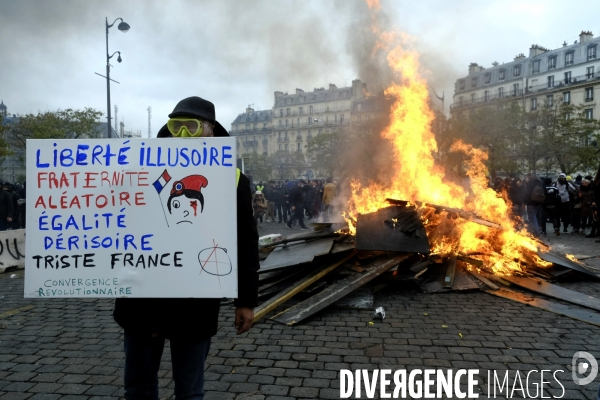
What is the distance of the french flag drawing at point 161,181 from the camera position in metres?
2.53

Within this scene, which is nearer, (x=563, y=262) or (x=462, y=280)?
(x=462, y=280)

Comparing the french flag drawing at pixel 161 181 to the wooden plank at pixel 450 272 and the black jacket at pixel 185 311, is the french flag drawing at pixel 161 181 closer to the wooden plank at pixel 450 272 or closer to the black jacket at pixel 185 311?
the black jacket at pixel 185 311

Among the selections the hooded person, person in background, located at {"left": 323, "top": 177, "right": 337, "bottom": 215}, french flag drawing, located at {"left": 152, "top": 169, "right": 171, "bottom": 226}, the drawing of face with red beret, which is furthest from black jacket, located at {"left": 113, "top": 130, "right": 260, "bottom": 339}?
person in background, located at {"left": 323, "top": 177, "right": 337, "bottom": 215}

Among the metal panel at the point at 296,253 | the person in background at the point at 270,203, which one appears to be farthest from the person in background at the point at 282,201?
the metal panel at the point at 296,253

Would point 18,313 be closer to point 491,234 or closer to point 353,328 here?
point 353,328

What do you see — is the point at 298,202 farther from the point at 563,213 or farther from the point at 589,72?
the point at 589,72

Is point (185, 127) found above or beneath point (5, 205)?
above

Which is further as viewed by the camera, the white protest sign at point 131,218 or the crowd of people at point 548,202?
the crowd of people at point 548,202

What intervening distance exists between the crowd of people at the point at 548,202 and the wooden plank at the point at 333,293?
8168 mm

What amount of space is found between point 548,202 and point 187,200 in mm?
15152

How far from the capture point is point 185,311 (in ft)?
8.13

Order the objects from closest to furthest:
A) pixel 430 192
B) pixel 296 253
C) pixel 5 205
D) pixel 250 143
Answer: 1. pixel 296 253
2. pixel 430 192
3. pixel 5 205
4. pixel 250 143

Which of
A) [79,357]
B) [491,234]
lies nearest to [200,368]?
[79,357]

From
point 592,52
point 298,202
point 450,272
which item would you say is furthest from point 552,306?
point 592,52
